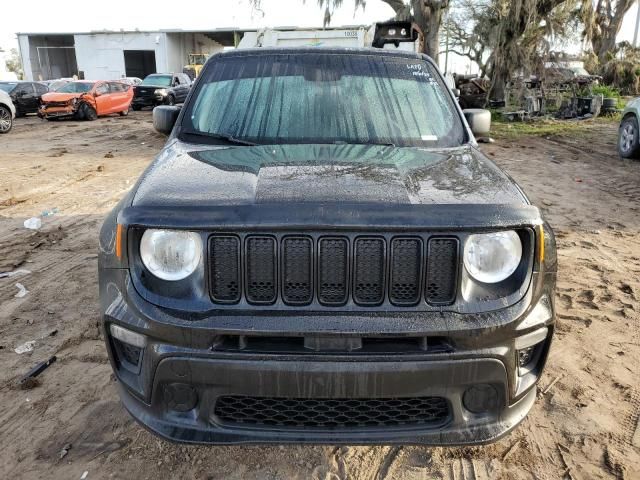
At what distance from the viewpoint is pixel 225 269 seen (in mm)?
1888

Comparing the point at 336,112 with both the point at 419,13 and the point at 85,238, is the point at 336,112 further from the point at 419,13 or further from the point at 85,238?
the point at 419,13

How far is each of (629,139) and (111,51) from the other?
43.3 meters

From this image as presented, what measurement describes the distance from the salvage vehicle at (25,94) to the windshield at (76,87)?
4.85 feet

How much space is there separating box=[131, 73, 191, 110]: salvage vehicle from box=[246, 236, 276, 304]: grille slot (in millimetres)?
22450

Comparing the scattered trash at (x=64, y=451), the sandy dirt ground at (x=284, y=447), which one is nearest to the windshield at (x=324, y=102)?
the sandy dirt ground at (x=284, y=447)

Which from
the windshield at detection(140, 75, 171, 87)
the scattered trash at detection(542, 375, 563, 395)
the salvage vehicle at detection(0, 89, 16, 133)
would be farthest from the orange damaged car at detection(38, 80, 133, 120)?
the scattered trash at detection(542, 375, 563, 395)

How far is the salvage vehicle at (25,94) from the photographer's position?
19656 mm

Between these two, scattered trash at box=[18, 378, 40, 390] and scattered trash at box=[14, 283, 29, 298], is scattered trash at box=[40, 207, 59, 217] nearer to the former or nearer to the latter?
scattered trash at box=[14, 283, 29, 298]

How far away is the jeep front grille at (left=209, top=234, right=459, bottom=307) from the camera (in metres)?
1.86

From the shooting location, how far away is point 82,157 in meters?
11.2

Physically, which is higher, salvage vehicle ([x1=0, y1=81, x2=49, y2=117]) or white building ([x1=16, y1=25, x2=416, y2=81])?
white building ([x1=16, y1=25, x2=416, y2=81])

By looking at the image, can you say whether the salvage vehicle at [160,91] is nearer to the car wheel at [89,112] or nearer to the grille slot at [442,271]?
the car wheel at [89,112]

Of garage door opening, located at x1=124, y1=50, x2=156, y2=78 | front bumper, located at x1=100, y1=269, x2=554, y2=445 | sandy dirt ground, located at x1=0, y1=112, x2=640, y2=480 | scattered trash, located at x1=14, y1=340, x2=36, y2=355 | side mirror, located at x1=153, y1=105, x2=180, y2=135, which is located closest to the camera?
front bumper, located at x1=100, y1=269, x2=554, y2=445

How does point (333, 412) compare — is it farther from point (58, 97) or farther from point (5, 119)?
point (58, 97)
